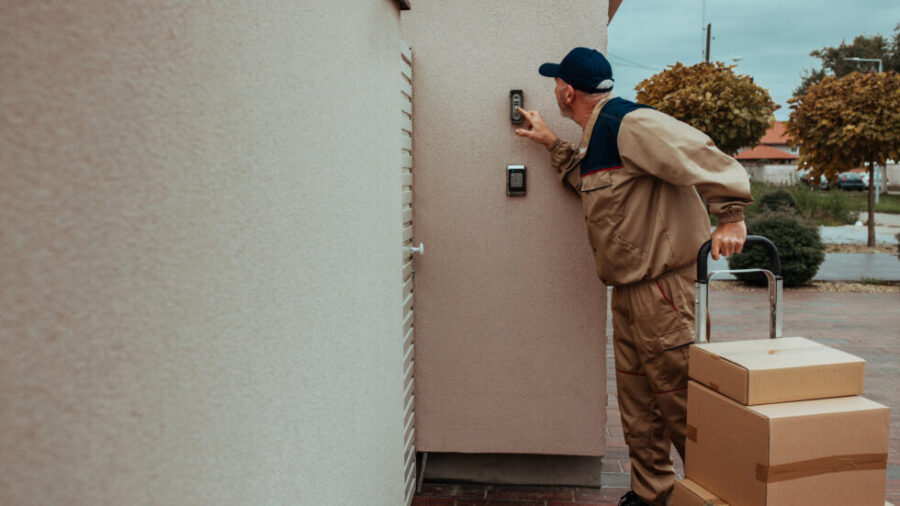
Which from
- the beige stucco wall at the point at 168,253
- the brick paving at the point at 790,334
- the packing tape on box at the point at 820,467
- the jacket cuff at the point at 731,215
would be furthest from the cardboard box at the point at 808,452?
the brick paving at the point at 790,334

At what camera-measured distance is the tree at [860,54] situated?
46656mm

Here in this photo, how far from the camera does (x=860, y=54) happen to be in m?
48.9

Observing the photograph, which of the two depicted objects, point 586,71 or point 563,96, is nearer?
point 586,71

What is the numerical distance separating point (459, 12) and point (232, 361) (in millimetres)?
2821

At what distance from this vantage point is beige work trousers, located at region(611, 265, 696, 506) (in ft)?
9.98

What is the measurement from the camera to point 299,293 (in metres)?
1.44

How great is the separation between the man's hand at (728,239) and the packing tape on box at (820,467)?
0.89 m

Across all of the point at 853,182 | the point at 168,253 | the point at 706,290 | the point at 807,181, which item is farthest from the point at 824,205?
the point at 853,182

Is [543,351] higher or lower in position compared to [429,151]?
lower

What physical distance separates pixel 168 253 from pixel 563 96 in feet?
8.93

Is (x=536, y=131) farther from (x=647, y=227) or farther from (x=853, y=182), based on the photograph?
(x=853, y=182)

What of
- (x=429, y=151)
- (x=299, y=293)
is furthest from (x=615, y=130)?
(x=299, y=293)

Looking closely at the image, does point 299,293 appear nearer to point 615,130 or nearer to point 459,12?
point 615,130

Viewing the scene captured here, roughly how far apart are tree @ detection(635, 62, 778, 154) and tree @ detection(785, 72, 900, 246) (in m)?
0.71
